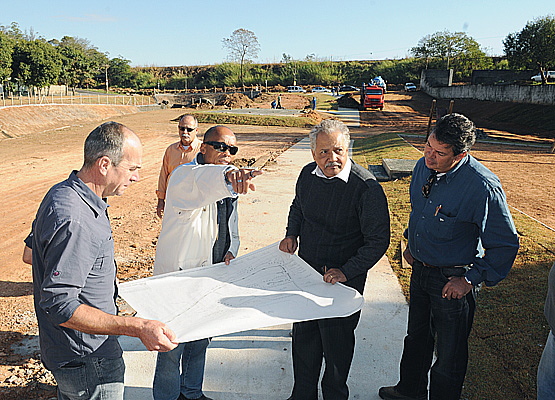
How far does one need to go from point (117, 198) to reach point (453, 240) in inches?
354

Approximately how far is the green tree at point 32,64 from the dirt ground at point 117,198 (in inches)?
851

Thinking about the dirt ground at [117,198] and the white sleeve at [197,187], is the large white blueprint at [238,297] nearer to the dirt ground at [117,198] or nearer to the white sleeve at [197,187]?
the white sleeve at [197,187]

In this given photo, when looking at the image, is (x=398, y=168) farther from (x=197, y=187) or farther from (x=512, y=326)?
(x=197, y=187)

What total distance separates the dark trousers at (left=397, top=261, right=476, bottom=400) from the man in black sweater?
422mm

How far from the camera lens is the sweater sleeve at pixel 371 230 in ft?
8.70

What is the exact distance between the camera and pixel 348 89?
6669 cm

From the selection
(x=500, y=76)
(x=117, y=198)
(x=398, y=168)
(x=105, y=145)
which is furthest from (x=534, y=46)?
(x=105, y=145)

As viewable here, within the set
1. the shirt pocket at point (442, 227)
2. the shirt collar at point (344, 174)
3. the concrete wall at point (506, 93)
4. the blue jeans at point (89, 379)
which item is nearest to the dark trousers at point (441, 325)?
the shirt pocket at point (442, 227)

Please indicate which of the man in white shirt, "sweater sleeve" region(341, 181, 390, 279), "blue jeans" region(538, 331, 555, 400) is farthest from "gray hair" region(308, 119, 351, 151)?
"blue jeans" region(538, 331, 555, 400)

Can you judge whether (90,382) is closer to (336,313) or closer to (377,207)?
(336,313)

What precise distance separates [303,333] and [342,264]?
0.53m

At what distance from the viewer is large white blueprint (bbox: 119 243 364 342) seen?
7.79 feet

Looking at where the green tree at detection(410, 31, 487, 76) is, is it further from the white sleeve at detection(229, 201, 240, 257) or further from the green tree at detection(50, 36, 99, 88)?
the white sleeve at detection(229, 201, 240, 257)

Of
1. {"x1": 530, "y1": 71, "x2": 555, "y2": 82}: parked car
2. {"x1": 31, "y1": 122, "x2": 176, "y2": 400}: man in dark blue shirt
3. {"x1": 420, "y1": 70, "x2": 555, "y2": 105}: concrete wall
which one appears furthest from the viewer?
{"x1": 530, "y1": 71, "x2": 555, "y2": 82}: parked car
